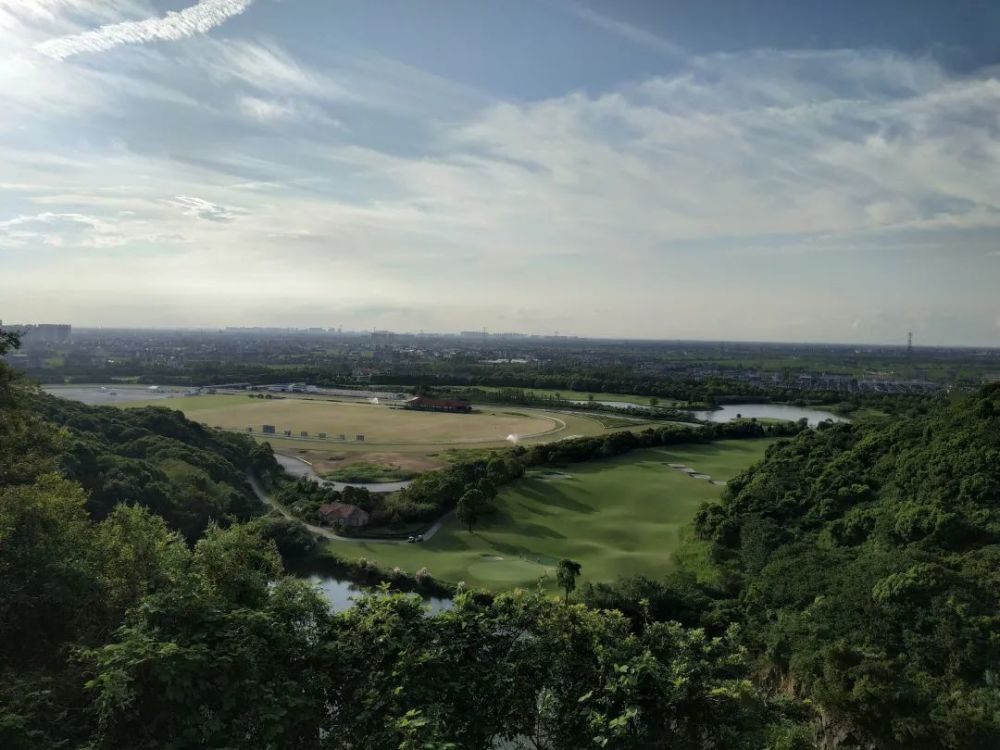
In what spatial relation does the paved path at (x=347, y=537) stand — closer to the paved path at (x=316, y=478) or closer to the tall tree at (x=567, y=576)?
the paved path at (x=316, y=478)

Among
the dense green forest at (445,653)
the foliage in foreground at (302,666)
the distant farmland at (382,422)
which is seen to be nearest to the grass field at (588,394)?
the distant farmland at (382,422)

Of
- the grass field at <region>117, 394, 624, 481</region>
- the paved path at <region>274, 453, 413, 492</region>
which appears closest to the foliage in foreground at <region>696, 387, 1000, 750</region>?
the paved path at <region>274, 453, 413, 492</region>

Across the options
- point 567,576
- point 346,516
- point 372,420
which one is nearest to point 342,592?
point 346,516

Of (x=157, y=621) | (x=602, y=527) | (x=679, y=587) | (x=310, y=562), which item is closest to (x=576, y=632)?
(x=157, y=621)

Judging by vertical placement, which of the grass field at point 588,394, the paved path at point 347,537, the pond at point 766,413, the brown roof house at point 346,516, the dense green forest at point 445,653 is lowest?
the paved path at point 347,537

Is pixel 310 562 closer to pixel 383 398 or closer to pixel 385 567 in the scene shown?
pixel 385 567

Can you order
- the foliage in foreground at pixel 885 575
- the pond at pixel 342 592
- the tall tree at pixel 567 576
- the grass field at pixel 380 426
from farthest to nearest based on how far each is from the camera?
the grass field at pixel 380 426 → the pond at pixel 342 592 → the tall tree at pixel 567 576 → the foliage in foreground at pixel 885 575

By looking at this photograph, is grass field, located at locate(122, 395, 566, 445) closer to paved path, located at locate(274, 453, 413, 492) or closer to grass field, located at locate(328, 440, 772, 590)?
paved path, located at locate(274, 453, 413, 492)
